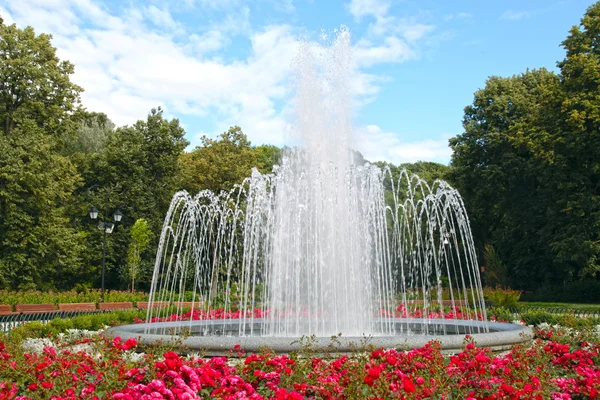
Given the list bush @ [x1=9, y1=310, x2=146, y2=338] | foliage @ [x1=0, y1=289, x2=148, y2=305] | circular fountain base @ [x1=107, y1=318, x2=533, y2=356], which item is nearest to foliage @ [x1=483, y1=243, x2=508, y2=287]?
foliage @ [x1=0, y1=289, x2=148, y2=305]

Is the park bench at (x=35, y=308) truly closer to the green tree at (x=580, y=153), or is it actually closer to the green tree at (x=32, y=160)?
the green tree at (x=32, y=160)

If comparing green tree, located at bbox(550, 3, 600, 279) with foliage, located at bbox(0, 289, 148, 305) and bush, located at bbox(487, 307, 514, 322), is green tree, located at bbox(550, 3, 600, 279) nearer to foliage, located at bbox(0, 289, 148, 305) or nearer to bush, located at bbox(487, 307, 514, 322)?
bush, located at bbox(487, 307, 514, 322)

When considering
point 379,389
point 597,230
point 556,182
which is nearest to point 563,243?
point 597,230

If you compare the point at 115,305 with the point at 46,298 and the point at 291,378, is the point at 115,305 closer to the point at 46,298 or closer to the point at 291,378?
the point at 46,298

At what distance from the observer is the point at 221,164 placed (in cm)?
3228

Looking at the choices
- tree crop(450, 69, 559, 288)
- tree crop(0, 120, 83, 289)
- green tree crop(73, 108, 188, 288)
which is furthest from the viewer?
green tree crop(73, 108, 188, 288)

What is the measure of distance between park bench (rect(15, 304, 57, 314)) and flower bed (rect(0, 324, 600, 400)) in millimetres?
9783

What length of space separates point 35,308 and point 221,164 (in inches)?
721

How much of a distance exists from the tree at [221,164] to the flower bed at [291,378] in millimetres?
26502

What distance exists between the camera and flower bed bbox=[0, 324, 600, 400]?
13.6 feet

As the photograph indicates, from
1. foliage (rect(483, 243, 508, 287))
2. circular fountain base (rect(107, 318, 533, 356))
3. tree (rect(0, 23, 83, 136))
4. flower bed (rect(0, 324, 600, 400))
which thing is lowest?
flower bed (rect(0, 324, 600, 400))

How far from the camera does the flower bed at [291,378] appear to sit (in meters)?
4.13

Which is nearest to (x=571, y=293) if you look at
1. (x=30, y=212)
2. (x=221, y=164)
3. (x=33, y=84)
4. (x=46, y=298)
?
(x=221, y=164)

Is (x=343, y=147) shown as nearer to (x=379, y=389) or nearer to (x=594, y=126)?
(x=379, y=389)
